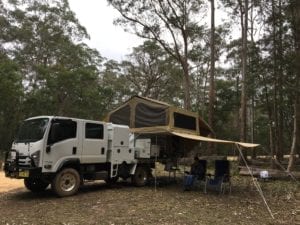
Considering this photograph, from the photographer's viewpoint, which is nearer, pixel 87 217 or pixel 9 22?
pixel 87 217

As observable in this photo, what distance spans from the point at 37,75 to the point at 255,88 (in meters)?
17.9

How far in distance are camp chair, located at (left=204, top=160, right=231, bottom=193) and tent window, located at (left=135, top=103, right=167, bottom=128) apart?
243 centimetres

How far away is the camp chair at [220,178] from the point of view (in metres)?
12.0

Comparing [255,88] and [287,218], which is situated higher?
[255,88]

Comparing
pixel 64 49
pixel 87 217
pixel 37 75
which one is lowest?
pixel 87 217

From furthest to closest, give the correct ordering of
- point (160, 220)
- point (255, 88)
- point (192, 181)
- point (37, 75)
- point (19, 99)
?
point (37, 75) < point (19, 99) < point (255, 88) < point (192, 181) < point (160, 220)

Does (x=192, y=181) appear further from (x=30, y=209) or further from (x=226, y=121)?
(x=226, y=121)

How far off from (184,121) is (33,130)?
245 inches

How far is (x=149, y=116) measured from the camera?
14.0m

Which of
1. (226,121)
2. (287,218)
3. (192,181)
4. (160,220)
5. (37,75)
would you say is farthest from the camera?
(226,121)

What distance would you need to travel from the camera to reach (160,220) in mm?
7855

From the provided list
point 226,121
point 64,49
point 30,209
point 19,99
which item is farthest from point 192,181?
point 226,121

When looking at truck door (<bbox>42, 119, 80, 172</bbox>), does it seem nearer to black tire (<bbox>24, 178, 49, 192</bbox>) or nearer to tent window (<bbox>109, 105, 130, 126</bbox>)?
black tire (<bbox>24, 178, 49, 192</bbox>)

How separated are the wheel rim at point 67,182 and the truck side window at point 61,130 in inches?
39.8
